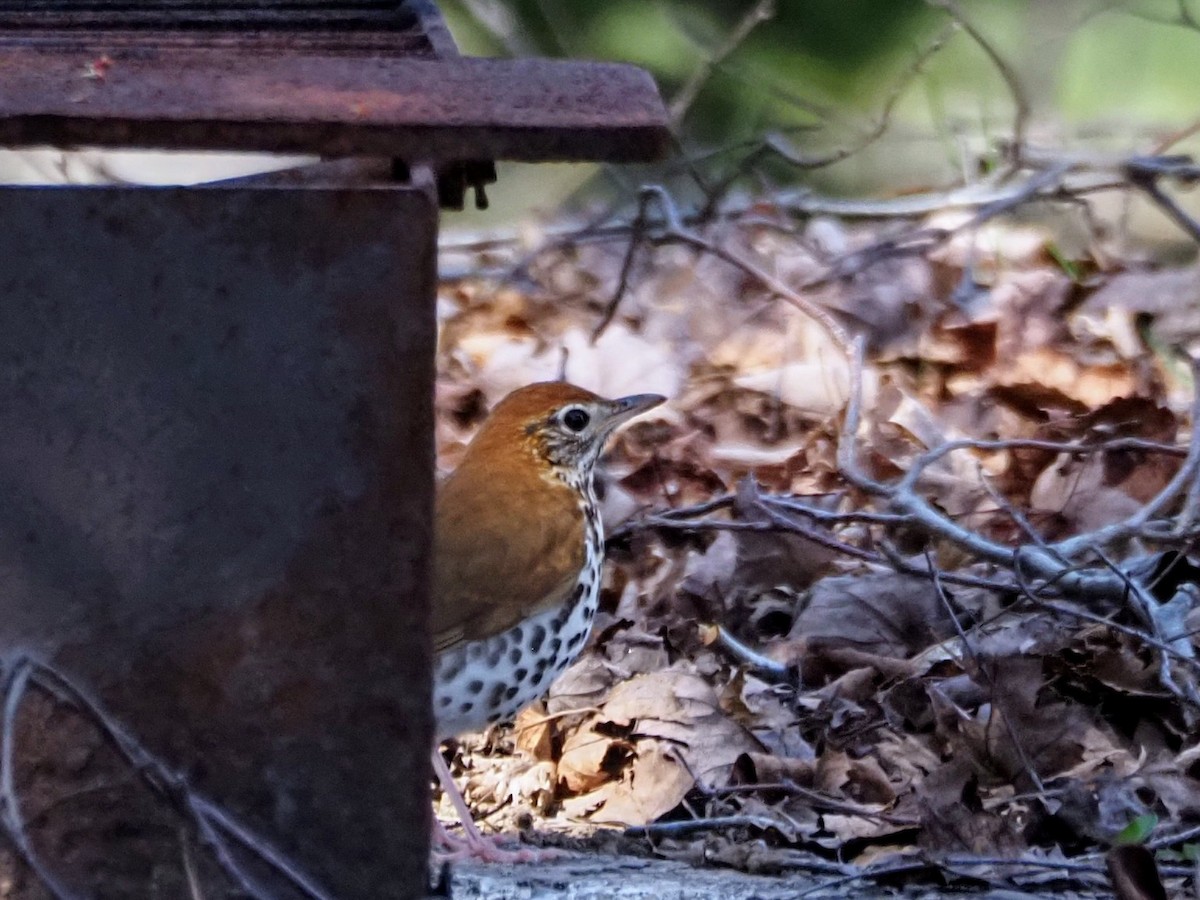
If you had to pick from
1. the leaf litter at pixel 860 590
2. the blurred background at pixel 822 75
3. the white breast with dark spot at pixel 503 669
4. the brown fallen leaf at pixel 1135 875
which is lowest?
the blurred background at pixel 822 75

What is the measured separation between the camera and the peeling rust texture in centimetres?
201

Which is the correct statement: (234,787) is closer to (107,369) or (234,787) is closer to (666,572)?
(107,369)

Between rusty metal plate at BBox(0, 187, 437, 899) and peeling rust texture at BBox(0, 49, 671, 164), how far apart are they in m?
0.08

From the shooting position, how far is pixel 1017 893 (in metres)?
2.62

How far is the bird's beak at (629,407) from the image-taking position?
12.3 ft

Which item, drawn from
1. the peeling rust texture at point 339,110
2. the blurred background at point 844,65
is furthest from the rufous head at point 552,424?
the blurred background at point 844,65

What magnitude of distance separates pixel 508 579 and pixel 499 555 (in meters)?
0.05

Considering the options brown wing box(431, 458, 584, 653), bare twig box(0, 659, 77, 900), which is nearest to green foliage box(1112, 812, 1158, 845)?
brown wing box(431, 458, 584, 653)

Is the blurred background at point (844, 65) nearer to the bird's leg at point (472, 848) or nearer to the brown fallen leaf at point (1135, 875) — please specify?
the bird's leg at point (472, 848)

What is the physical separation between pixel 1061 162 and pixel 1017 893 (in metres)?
3.41

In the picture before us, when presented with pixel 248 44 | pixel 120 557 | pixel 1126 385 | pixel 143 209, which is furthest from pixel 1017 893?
pixel 1126 385

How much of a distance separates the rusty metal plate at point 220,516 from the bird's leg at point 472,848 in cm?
88

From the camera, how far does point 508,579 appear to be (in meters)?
3.27

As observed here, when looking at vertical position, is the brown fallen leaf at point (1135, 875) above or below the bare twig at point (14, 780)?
below
